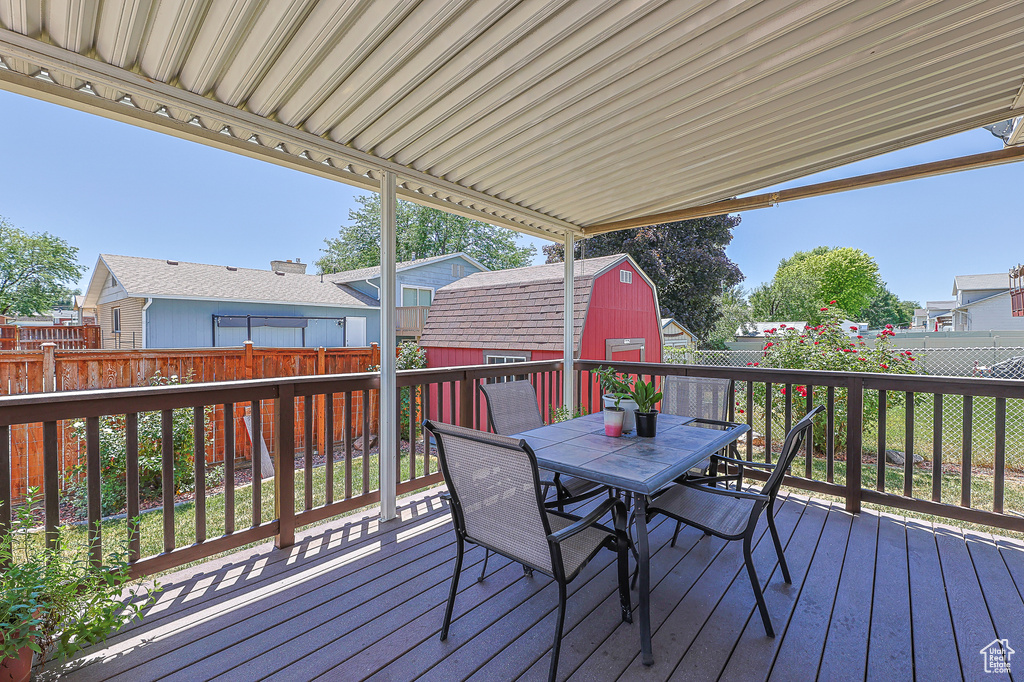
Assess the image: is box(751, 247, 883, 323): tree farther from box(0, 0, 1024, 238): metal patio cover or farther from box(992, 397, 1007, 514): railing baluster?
box(0, 0, 1024, 238): metal patio cover

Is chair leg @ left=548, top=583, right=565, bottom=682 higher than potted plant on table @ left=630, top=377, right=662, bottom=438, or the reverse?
potted plant on table @ left=630, top=377, right=662, bottom=438

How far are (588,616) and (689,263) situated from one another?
44.4 ft

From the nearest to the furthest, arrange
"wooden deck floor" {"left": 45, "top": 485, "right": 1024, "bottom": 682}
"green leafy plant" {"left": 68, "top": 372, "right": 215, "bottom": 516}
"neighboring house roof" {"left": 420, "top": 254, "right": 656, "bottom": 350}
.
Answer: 1. "wooden deck floor" {"left": 45, "top": 485, "right": 1024, "bottom": 682}
2. "green leafy plant" {"left": 68, "top": 372, "right": 215, "bottom": 516}
3. "neighboring house roof" {"left": 420, "top": 254, "right": 656, "bottom": 350}

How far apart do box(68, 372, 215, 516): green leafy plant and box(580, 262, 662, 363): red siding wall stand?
520cm

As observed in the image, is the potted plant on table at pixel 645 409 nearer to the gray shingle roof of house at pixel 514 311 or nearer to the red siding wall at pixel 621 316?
the gray shingle roof of house at pixel 514 311

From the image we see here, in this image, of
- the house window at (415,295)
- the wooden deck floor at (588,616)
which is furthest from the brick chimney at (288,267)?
the wooden deck floor at (588,616)

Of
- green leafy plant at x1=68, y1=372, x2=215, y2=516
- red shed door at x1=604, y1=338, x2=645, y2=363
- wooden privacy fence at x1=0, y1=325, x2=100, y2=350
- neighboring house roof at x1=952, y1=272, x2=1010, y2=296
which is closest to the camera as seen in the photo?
green leafy plant at x1=68, y1=372, x2=215, y2=516

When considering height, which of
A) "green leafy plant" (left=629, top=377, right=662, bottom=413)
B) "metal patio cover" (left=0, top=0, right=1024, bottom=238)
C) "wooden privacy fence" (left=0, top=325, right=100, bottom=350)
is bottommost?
"green leafy plant" (left=629, top=377, right=662, bottom=413)

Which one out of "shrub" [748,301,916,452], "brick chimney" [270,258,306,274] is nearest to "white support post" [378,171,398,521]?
"shrub" [748,301,916,452]

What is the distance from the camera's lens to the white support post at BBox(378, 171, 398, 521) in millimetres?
2883

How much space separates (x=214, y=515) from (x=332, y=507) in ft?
6.69

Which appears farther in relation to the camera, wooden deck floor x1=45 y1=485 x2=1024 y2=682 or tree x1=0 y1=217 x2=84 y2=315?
tree x1=0 y1=217 x2=84 y2=315

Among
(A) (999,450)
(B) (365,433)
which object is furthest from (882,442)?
(B) (365,433)

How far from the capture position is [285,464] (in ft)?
8.27
